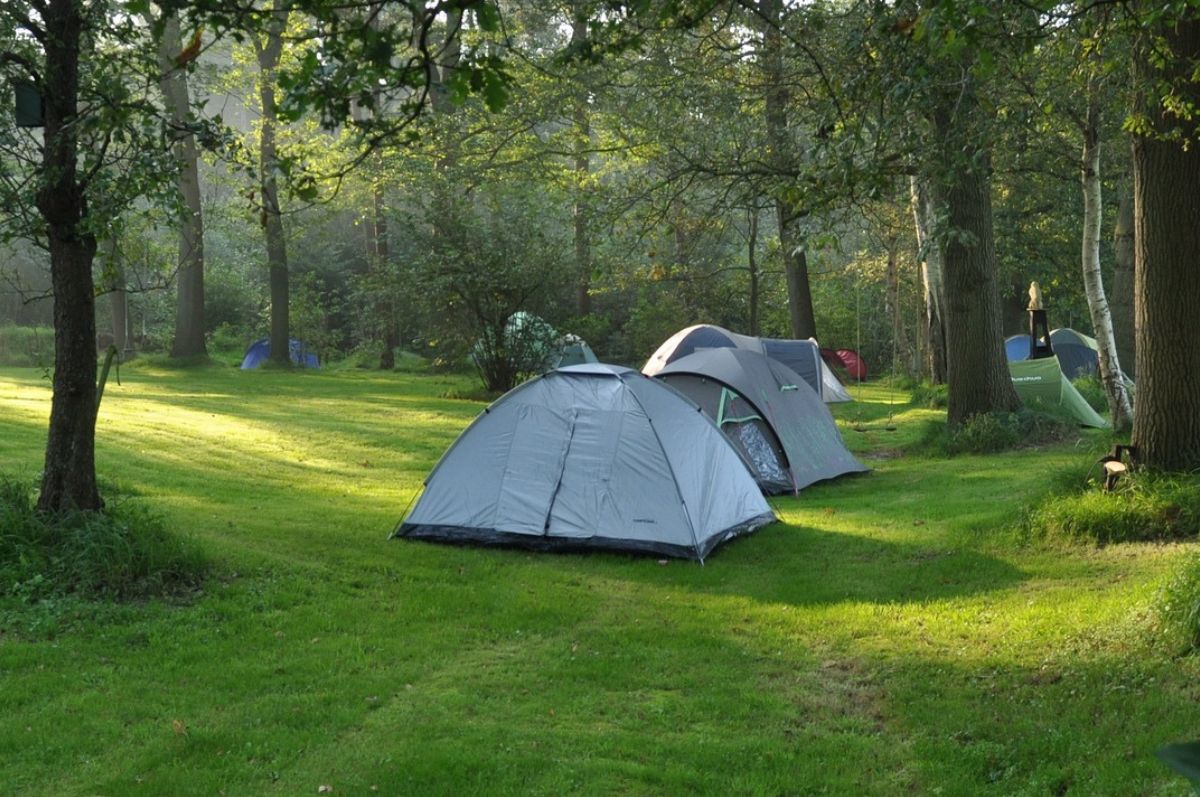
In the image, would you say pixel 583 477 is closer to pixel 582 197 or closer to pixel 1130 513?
pixel 1130 513

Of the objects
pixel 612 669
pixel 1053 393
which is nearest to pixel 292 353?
pixel 1053 393

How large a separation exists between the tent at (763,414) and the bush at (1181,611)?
6.96 metres

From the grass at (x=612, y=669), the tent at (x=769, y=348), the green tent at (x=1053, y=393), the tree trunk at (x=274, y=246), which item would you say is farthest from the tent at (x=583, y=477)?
the tree trunk at (x=274, y=246)

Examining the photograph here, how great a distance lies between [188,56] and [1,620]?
3.56m

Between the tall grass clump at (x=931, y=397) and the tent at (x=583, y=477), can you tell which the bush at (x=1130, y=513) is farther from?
the tall grass clump at (x=931, y=397)

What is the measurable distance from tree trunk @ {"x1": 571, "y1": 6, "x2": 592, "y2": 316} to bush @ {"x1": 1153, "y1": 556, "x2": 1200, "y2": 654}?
772 cm

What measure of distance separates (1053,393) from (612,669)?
39.2 ft

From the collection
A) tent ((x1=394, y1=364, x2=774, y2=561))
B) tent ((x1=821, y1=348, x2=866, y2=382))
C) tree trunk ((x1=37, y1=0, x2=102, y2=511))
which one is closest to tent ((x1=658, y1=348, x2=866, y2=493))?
tent ((x1=394, y1=364, x2=774, y2=561))

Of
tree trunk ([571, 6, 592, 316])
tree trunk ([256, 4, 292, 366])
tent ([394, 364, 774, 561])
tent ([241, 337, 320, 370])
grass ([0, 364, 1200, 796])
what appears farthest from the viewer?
tent ([241, 337, 320, 370])

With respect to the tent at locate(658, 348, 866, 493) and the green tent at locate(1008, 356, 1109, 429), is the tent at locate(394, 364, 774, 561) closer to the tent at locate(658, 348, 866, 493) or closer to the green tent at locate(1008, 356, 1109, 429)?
the tent at locate(658, 348, 866, 493)

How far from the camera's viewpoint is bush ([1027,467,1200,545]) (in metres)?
8.05

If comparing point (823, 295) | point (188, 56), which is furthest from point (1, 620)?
point (823, 295)

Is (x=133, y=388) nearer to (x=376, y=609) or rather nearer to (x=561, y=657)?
(x=376, y=609)

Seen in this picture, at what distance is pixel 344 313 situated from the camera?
3694 centimetres
